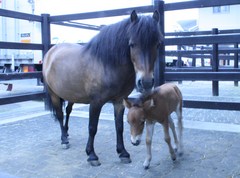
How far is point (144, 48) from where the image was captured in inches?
117

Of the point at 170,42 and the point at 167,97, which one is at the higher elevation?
the point at 170,42

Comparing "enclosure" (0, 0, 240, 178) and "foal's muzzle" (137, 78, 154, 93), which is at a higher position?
"foal's muzzle" (137, 78, 154, 93)

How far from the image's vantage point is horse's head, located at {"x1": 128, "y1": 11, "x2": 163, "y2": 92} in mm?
2944

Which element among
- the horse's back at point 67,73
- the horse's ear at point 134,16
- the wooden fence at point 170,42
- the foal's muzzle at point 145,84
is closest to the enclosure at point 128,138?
the wooden fence at point 170,42

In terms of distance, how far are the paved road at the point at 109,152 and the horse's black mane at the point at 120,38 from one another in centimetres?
122

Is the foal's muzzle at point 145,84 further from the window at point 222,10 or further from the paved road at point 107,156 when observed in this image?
the window at point 222,10

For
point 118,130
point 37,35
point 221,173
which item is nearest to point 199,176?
point 221,173

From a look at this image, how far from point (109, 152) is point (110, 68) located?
3.81 feet

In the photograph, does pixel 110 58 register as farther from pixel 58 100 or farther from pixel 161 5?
pixel 161 5

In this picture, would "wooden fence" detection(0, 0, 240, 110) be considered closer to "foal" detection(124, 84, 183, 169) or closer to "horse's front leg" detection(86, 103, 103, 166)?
"foal" detection(124, 84, 183, 169)

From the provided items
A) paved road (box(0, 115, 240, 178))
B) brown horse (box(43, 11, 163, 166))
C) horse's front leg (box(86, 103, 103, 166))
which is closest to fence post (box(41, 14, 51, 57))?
paved road (box(0, 115, 240, 178))

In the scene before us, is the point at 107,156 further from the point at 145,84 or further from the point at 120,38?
the point at 120,38

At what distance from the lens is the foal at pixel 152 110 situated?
297 cm

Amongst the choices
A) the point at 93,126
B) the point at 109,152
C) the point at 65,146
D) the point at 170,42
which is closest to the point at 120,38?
the point at 93,126
